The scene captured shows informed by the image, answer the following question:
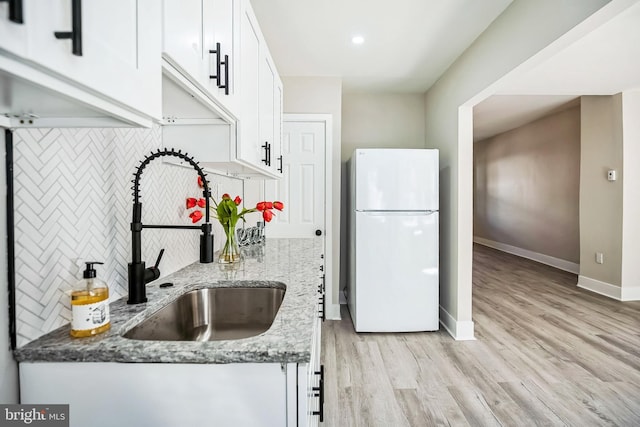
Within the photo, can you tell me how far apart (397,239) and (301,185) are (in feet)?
3.75

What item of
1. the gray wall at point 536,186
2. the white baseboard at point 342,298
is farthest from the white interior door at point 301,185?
the gray wall at point 536,186

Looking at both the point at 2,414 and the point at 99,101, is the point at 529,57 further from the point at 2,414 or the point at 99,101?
the point at 2,414

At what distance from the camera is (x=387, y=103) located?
12.9 feet

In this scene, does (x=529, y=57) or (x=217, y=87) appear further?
(x=529, y=57)

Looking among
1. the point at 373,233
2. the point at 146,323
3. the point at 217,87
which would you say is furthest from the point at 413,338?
the point at 217,87

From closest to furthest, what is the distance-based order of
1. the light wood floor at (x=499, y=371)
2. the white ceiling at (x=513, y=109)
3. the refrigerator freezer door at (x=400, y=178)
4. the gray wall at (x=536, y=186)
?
the light wood floor at (x=499, y=371) < the refrigerator freezer door at (x=400, y=178) < the white ceiling at (x=513, y=109) < the gray wall at (x=536, y=186)

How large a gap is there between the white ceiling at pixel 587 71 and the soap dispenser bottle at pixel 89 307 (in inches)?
102

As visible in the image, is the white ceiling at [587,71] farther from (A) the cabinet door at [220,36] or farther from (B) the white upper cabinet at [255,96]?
(A) the cabinet door at [220,36]

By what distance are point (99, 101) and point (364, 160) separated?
2.62m

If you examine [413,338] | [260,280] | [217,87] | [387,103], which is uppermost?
[387,103]

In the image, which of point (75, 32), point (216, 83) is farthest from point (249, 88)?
point (75, 32)

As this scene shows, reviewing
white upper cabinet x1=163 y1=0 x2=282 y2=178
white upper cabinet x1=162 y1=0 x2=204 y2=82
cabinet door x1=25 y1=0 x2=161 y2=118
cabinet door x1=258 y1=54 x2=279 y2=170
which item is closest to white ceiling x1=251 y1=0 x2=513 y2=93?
cabinet door x1=258 y1=54 x2=279 y2=170

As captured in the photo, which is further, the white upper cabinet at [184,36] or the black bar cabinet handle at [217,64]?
the black bar cabinet handle at [217,64]

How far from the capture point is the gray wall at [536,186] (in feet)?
17.3
